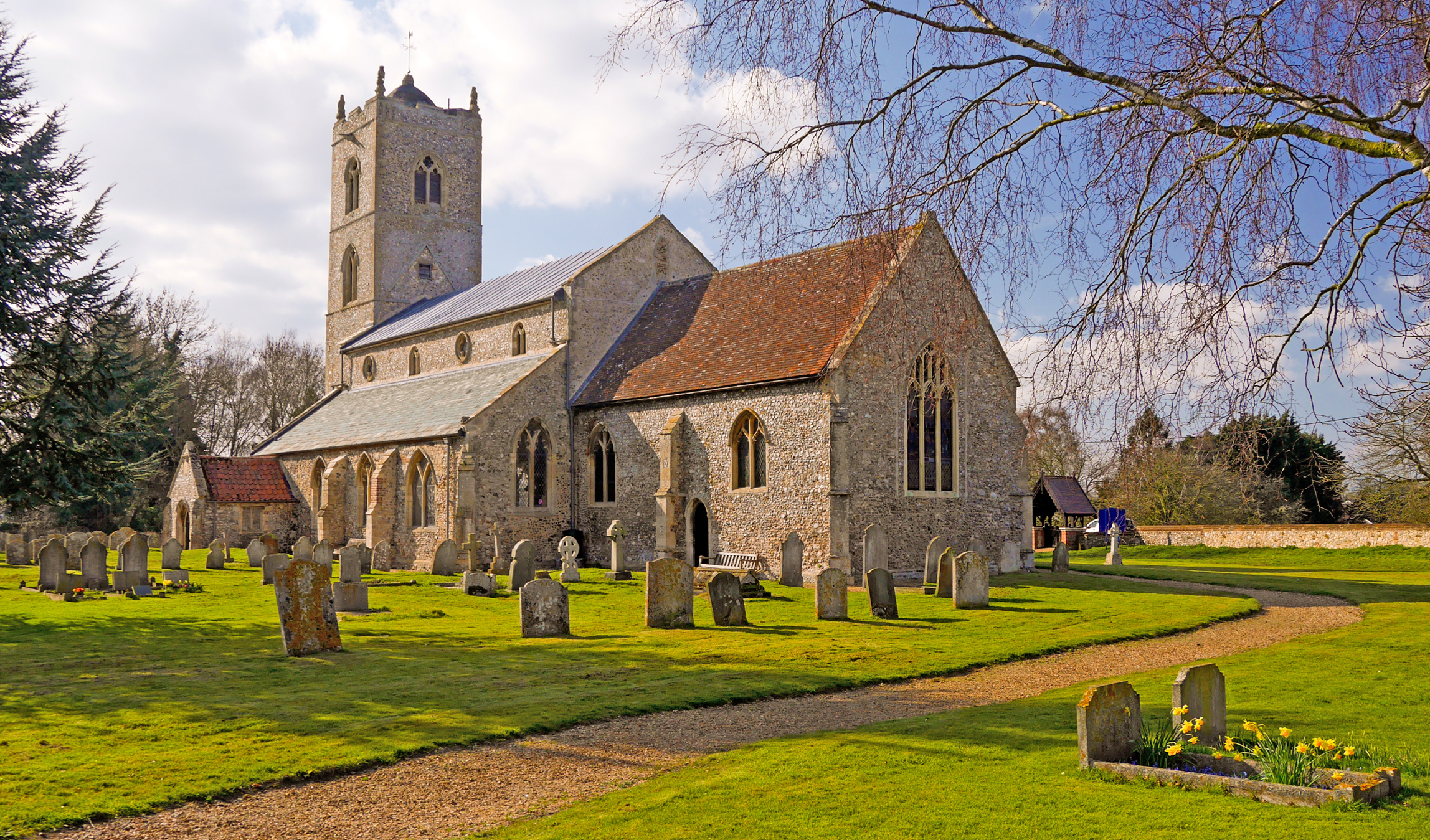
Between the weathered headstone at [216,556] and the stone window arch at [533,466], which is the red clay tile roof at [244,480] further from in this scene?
the stone window arch at [533,466]

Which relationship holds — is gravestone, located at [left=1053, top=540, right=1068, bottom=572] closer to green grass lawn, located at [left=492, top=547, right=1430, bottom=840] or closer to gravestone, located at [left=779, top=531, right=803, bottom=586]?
gravestone, located at [left=779, top=531, right=803, bottom=586]

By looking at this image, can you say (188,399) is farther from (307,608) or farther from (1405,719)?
(1405,719)

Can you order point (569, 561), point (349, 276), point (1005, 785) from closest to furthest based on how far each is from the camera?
point (1005, 785) → point (569, 561) → point (349, 276)

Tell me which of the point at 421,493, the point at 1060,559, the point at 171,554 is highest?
the point at 421,493

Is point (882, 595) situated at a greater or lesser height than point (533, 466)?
lesser

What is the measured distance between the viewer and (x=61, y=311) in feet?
56.9

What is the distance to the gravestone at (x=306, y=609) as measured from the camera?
12.8m

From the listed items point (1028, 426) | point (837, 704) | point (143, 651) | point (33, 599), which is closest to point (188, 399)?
point (33, 599)

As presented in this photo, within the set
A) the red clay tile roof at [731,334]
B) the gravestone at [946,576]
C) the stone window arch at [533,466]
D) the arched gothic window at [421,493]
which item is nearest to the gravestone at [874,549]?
the gravestone at [946,576]

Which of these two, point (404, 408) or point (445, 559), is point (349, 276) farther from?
point (445, 559)

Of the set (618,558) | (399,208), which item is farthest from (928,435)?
(399,208)

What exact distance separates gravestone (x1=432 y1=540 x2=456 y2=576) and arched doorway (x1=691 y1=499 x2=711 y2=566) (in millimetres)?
6174

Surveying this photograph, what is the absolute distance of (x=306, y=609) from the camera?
12.8 metres

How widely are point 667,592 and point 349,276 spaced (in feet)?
113
